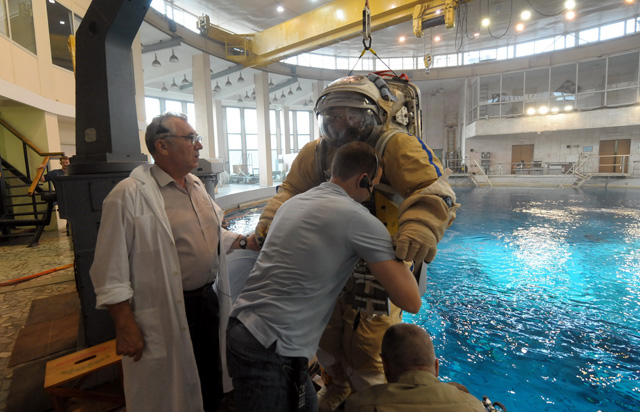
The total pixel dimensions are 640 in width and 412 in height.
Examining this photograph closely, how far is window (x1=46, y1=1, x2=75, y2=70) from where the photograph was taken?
7762 mm

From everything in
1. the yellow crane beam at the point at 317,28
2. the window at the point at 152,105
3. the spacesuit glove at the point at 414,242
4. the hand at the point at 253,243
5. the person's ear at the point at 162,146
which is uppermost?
the yellow crane beam at the point at 317,28

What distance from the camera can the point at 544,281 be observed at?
526cm

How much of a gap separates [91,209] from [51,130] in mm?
7571

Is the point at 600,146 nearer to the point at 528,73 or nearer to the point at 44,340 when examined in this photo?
the point at 528,73

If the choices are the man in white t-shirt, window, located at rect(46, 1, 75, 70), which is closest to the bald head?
the man in white t-shirt

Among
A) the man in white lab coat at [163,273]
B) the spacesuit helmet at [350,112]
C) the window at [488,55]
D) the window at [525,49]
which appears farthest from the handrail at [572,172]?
the man in white lab coat at [163,273]

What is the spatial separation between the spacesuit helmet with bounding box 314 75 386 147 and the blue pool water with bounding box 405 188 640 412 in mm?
2532

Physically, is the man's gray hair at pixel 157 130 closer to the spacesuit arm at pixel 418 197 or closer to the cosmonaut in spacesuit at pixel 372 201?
the cosmonaut in spacesuit at pixel 372 201

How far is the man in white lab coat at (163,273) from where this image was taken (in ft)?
5.48

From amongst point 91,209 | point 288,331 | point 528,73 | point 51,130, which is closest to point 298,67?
point 51,130

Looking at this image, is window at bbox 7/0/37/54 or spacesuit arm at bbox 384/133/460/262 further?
window at bbox 7/0/37/54

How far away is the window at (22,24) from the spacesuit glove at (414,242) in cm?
940

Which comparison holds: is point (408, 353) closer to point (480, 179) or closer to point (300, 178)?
point (300, 178)

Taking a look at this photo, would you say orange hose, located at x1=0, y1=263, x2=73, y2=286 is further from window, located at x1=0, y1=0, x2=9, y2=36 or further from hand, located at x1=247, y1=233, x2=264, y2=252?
window, located at x1=0, y1=0, x2=9, y2=36
